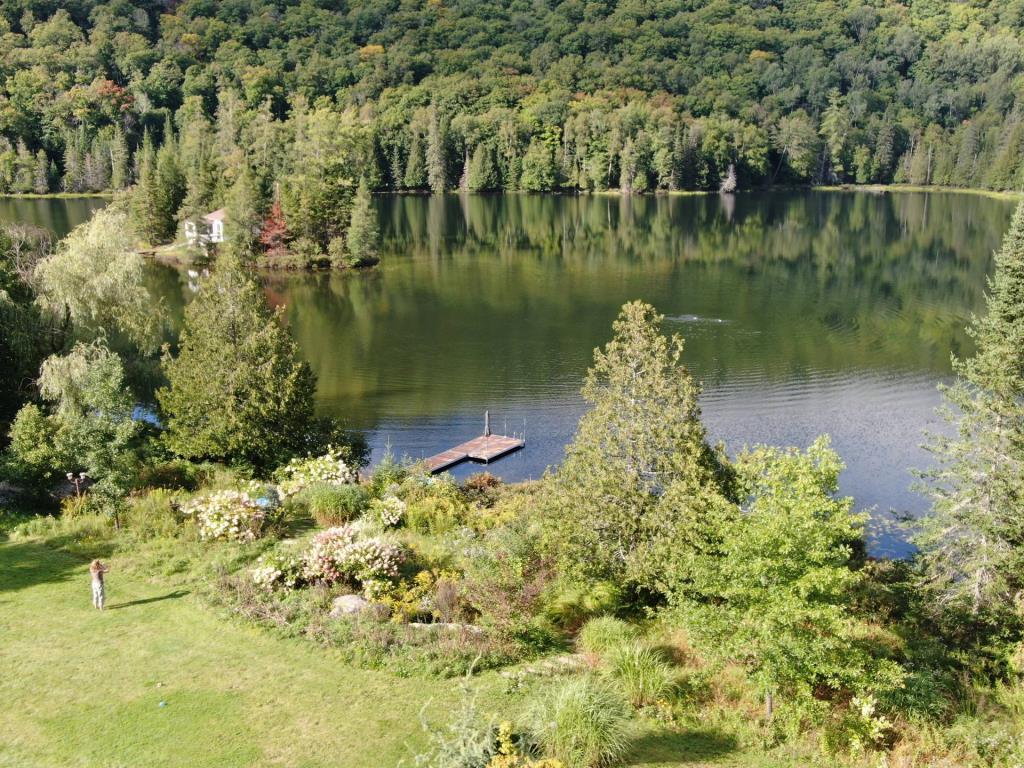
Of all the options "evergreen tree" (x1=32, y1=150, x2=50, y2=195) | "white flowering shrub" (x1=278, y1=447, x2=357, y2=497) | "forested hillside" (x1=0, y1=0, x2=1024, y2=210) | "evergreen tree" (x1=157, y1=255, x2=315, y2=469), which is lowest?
"white flowering shrub" (x1=278, y1=447, x2=357, y2=497)

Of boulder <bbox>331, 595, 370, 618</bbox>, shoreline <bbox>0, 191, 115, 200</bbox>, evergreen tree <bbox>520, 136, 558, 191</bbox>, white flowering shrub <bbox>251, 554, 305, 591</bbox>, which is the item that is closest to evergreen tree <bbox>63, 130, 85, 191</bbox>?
shoreline <bbox>0, 191, 115, 200</bbox>

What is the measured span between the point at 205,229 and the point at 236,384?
169 ft

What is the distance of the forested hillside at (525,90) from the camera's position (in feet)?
409

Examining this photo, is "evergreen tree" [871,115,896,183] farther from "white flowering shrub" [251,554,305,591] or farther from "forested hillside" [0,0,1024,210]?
"white flowering shrub" [251,554,305,591]

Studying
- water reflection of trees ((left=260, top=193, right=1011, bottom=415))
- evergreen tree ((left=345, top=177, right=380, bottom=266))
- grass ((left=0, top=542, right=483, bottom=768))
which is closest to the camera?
grass ((left=0, top=542, right=483, bottom=768))

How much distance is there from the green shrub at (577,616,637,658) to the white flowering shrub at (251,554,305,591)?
5.31 metres

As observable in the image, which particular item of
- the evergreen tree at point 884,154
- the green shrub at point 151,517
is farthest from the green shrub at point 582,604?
the evergreen tree at point 884,154

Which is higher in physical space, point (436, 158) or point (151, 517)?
point (436, 158)

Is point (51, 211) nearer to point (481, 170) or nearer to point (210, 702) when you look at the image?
point (481, 170)

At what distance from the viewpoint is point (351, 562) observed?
52.8 ft

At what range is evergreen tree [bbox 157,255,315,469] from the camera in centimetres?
2330

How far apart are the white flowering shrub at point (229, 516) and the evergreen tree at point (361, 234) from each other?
150 feet

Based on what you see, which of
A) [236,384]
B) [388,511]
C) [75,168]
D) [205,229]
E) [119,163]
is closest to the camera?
[388,511]

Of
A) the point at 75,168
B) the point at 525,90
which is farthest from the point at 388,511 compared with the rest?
the point at 525,90
